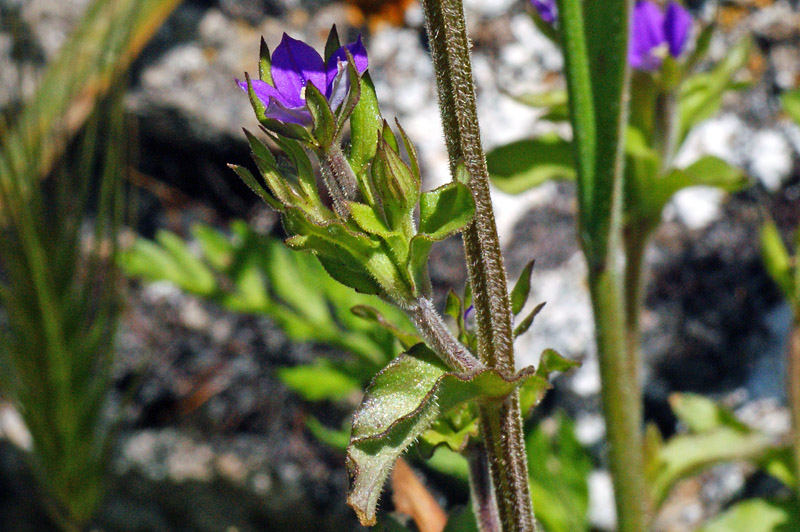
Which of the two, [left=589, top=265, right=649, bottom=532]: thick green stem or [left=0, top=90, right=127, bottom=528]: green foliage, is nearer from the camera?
[left=589, top=265, right=649, bottom=532]: thick green stem

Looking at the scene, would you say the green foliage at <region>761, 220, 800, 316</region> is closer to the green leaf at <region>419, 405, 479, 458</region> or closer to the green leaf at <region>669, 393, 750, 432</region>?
the green leaf at <region>669, 393, 750, 432</region>

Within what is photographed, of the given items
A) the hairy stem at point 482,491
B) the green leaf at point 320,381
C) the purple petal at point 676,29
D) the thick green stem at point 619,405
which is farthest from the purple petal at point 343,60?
the green leaf at point 320,381

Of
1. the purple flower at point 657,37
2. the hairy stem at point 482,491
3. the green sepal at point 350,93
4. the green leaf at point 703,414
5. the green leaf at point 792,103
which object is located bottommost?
the green leaf at point 703,414

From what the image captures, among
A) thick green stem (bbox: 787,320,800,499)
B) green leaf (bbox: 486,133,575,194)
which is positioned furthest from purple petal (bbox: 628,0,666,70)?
thick green stem (bbox: 787,320,800,499)

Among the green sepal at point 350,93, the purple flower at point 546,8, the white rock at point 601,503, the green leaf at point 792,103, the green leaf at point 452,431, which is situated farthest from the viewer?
the white rock at point 601,503

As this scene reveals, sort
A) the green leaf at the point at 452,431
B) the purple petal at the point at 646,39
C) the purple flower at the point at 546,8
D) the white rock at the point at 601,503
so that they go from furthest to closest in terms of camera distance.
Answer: the white rock at the point at 601,503
the purple petal at the point at 646,39
the purple flower at the point at 546,8
the green leaf at the point at 452,431

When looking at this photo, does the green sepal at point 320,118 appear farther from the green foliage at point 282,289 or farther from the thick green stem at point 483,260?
the green foliage at point 282,289

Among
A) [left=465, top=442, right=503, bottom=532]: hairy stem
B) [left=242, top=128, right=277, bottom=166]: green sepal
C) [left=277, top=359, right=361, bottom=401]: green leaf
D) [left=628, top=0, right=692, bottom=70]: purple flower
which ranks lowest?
[left=465, top=442, right=503, bottom=532]: hairy stem

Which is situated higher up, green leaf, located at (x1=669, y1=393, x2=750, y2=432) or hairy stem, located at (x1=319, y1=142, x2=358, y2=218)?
hairy stem, located at (x1=319, y1=142, x2=358, y2=218)
